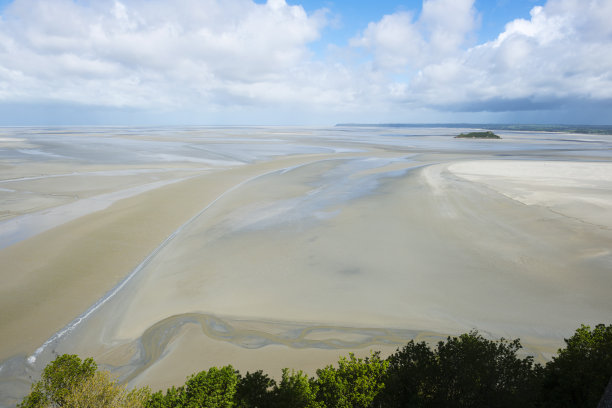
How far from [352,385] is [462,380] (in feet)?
6.04

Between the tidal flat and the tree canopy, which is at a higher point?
the tree canopy

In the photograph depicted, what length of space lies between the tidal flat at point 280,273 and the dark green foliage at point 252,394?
8.17ft

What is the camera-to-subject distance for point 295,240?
53.6ft

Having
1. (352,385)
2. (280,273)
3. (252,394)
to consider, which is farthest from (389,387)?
(280,273)

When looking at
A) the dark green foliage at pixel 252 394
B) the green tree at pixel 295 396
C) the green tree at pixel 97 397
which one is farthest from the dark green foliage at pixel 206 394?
the green tree at pixel 295 396

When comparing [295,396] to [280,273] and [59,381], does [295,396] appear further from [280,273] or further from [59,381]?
[280,273]

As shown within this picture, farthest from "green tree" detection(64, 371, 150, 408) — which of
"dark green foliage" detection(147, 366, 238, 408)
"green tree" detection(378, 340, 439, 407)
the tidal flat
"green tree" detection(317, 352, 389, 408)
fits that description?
"green tree" detection(378, 340, 439, 407)

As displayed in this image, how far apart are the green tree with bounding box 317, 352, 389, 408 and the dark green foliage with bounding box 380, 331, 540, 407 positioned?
220 mm

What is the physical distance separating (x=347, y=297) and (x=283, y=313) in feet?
7.43

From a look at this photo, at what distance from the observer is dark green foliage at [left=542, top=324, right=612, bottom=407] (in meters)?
5.43

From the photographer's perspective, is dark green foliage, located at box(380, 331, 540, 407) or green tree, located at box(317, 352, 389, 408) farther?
Result: green tree, located at box(317, 352, 389, 408)

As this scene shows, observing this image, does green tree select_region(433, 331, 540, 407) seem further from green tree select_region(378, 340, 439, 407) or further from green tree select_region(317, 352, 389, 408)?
green tree select_region(317, 352, 389, 408)

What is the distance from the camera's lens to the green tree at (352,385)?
573cm

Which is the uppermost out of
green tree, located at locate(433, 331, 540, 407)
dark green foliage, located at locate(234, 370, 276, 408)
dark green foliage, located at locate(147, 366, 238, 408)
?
green tree, located at locate(433, 331, 540, 407)
